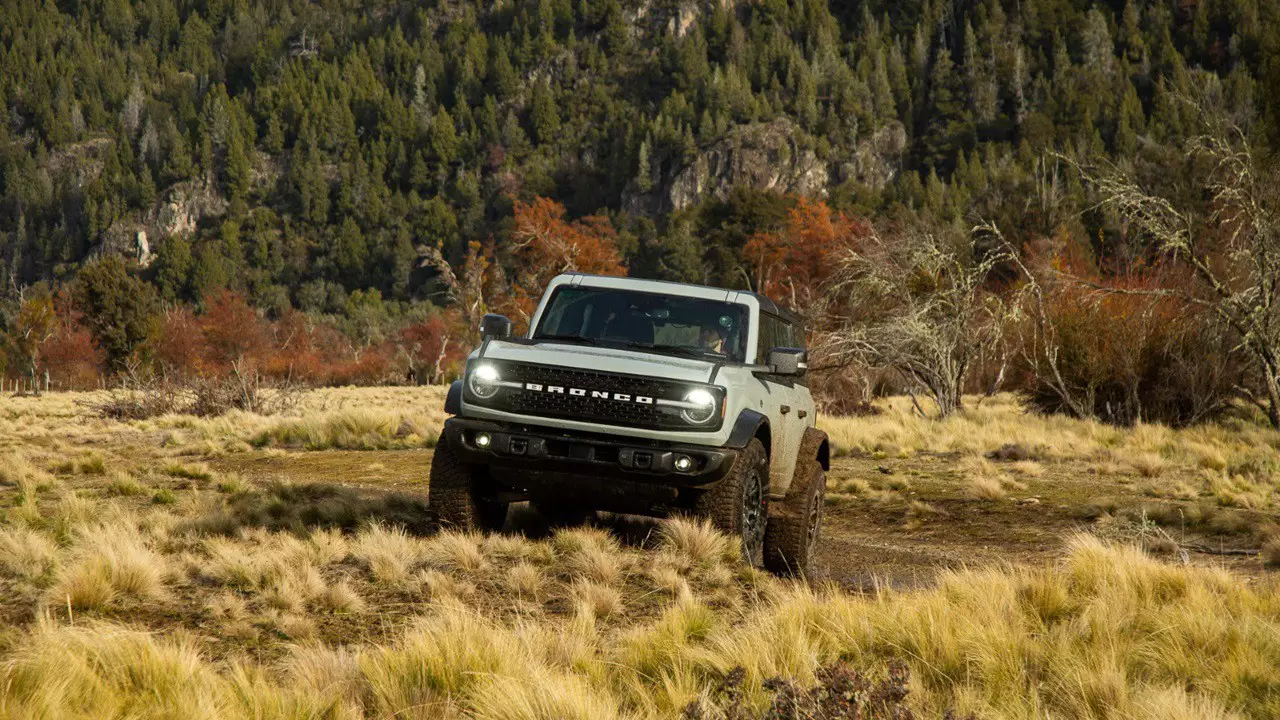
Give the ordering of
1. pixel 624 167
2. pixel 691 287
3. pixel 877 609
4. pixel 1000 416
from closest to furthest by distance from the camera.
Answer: pixel 877 609 < pixel 691 287 < pixel 1000 416 < pixel 624 167

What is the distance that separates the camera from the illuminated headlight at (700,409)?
7.22 metres

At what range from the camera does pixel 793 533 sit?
8.38m

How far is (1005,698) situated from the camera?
14.9 feet

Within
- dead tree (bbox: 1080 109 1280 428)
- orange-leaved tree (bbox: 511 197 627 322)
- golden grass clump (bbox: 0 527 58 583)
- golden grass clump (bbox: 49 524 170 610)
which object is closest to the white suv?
golden grass clump (bbox: 49 524 170 610)

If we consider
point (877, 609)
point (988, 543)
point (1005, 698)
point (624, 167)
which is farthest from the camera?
point (624, 167)

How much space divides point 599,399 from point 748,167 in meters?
157

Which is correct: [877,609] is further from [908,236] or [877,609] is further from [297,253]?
[297,253]

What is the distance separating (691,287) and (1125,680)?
4.89 metres

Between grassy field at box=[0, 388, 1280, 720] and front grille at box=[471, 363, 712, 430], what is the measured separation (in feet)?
3.22

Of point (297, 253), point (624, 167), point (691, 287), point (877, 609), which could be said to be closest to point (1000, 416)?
point (691, 287)

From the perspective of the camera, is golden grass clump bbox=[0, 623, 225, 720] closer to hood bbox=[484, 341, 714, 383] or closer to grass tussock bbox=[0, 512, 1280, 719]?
grass tussock bbox=[0, 512, 1280, 719]

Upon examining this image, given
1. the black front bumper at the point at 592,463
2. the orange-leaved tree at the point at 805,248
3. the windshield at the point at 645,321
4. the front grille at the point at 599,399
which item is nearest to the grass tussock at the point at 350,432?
the windshield at the point at 645,321

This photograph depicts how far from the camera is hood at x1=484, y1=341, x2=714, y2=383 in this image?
725 cm

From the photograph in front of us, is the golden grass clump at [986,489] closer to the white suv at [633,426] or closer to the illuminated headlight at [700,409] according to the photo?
the white suv at [633,426]
